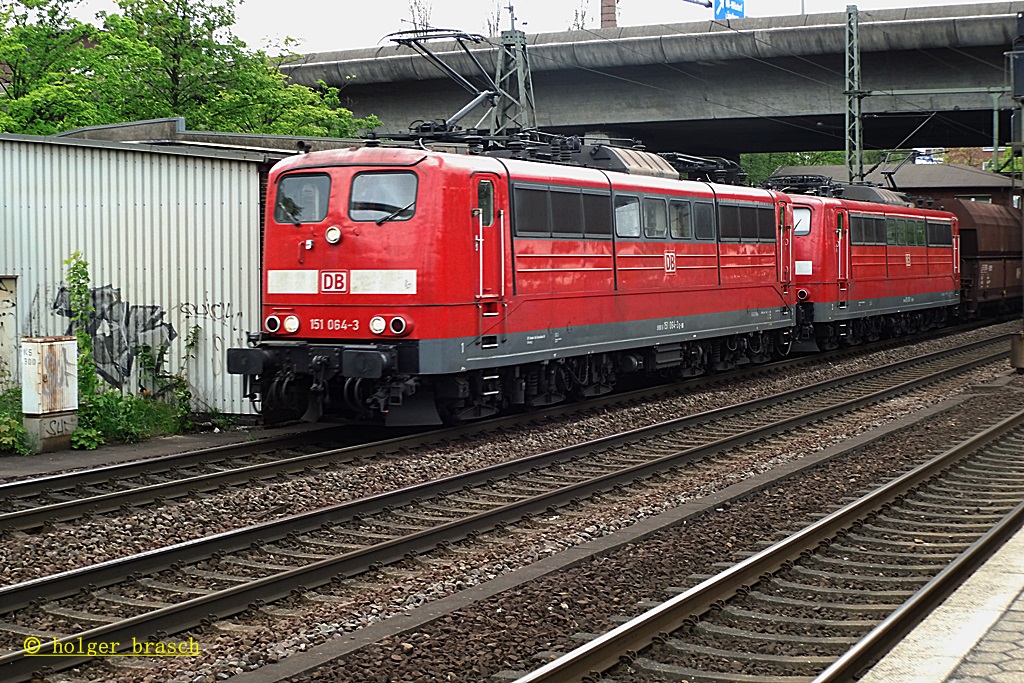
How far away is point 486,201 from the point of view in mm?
13750

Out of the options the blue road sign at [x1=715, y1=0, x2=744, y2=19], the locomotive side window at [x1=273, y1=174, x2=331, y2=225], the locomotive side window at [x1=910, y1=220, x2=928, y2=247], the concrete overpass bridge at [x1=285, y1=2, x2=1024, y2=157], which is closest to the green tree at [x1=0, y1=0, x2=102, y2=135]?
the concrete overpass bridge at [x1=285, y1=2, x2=1024, y2=157]

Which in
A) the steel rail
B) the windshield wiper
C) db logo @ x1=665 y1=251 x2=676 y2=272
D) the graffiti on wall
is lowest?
the steel rail

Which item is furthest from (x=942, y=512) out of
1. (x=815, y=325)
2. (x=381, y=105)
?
(x=381, y=105)

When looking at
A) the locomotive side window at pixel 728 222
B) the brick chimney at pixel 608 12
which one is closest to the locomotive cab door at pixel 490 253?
the locomotive side window at pixel 728 222

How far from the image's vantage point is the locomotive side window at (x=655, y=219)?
56.5 feet

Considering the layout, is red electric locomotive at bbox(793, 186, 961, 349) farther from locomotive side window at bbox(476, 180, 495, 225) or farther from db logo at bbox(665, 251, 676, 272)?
locomotive side window at bbox(476, 180, 495, 225)

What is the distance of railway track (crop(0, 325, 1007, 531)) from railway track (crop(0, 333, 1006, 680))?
5.02 feet

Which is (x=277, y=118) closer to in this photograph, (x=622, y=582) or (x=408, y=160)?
(x=408, y=160)

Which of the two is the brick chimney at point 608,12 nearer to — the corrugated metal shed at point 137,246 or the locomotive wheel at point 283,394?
the corrugated metal shed at point 137,246

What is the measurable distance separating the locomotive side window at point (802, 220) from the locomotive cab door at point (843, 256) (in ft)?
3.29

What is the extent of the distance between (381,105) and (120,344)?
80.5 feet

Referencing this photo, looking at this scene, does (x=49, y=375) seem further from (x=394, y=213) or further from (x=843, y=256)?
(x=843, y=256)

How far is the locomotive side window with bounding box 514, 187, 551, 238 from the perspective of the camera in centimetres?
1427

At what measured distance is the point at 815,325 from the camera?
1000 inches
